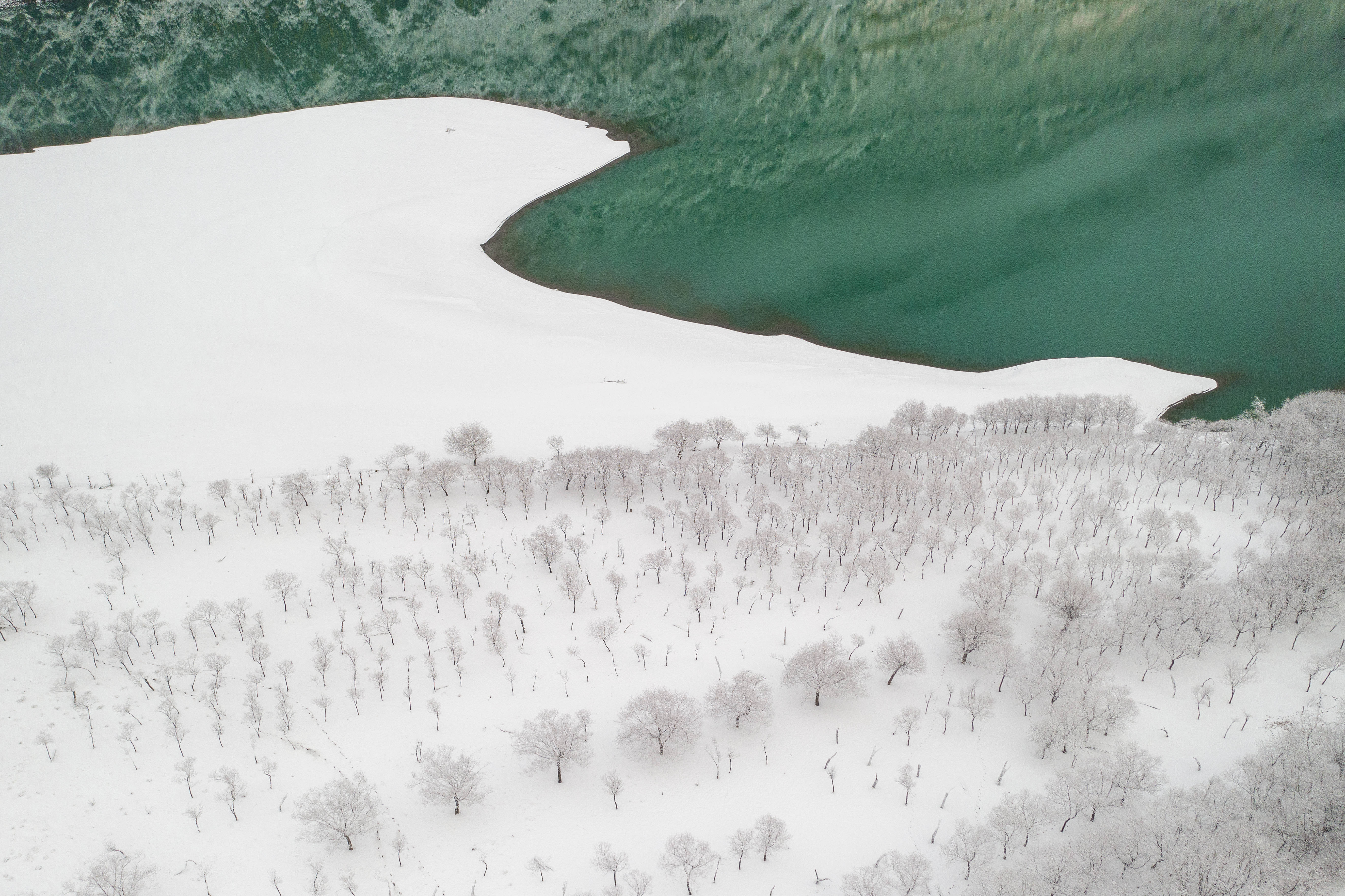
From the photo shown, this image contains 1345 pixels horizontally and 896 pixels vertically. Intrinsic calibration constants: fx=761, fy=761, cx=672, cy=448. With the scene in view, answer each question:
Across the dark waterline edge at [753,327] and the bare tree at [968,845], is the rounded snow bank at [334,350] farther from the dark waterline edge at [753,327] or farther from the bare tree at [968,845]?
the bare tree at [968,845]

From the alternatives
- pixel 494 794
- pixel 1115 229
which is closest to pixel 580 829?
pixel 494 794

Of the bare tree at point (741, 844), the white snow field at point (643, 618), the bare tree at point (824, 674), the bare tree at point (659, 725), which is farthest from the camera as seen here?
the bare tree at point (824, 674)

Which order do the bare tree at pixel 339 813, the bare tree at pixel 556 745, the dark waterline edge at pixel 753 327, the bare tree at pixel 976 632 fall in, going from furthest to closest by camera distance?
1. the dark waterline edge at pixel 753 327
2. the bare tree at pixel 976 632
3. the bare tree at pixel 556 745
4. the bare tree at pixel 339 813

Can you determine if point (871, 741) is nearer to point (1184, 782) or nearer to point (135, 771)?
point (1184, 782)

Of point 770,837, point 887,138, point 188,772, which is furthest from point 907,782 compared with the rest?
point 887,138

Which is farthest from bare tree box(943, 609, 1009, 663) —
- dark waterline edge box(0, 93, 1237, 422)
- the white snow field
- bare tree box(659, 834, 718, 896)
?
dark waterline edge box(0, 93, 1237, 422)

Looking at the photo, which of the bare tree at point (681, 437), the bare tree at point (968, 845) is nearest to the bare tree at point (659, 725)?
the bare tree at point (968, 845)

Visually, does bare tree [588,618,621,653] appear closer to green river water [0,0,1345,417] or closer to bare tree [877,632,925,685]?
bare tree [877,632,925,685]

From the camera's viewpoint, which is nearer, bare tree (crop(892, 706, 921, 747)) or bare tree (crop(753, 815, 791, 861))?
bare tree (crop(753, 815, 791, 861))
